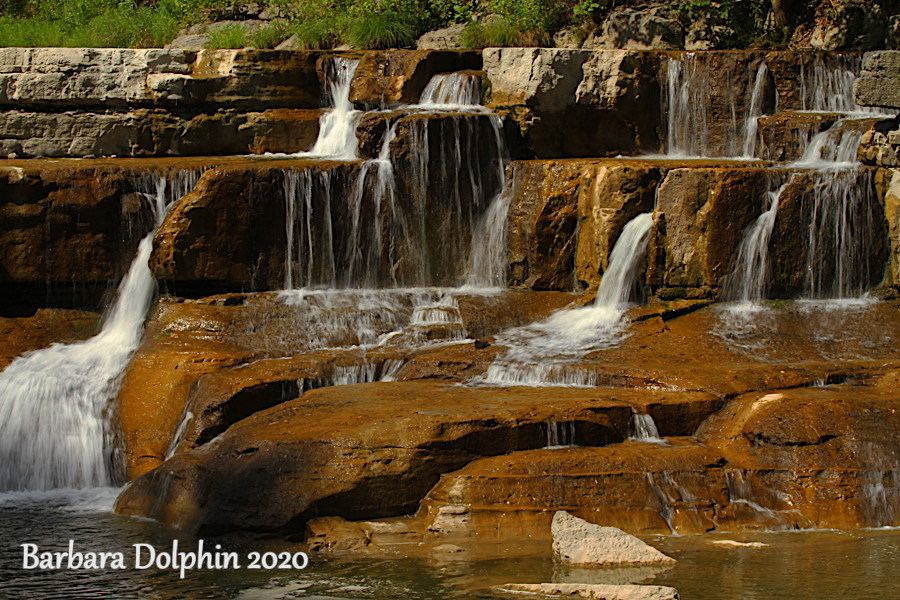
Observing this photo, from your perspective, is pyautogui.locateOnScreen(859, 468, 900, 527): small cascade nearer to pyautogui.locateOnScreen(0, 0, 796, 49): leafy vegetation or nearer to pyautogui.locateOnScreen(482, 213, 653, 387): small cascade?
pyautogui.locateOnScreen(482, 213, 653, 387): small cascade

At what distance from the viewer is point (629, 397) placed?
8.48m

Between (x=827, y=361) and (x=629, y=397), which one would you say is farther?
(x=827, y=361)

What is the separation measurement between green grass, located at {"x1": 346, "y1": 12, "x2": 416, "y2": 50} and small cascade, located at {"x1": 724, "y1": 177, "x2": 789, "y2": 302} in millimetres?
6535

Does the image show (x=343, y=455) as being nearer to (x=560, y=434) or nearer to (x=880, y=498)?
(x=560, y=434)

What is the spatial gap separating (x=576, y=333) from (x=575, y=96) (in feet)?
13.9

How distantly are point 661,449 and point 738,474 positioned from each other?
1.94ft

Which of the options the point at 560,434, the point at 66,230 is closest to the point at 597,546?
the point at 560,434

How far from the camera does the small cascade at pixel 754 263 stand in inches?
434

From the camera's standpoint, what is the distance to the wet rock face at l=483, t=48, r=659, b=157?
1338 centimetres

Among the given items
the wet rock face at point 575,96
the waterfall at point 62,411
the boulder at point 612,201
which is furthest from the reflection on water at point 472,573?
the wet rock face at point 575,96

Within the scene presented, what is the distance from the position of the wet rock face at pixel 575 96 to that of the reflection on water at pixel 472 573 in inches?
296

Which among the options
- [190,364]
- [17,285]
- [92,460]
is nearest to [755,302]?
[190,364]

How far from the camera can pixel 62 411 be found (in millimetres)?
9617

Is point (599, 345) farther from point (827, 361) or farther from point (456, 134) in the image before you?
point (456, 134)
